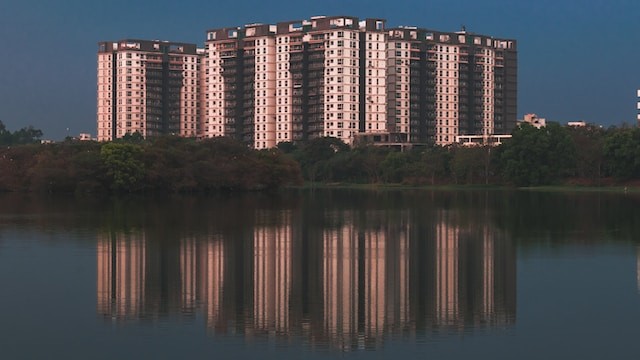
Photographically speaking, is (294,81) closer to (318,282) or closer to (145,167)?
(145,167)

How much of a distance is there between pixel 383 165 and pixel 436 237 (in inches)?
1968

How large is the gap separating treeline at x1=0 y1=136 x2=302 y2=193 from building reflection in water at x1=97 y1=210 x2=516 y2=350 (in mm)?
27559

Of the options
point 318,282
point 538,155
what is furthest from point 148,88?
point 318,282

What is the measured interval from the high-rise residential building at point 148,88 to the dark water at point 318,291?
239 feet

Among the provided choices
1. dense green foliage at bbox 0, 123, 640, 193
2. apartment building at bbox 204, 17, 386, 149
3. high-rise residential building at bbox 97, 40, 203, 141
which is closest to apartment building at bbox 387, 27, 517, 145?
apartment building at bbox 204, 17, 386, 149

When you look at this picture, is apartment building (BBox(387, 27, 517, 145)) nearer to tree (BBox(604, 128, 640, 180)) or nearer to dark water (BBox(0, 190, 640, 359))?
tree (BBox(604, 128, 640, 180))

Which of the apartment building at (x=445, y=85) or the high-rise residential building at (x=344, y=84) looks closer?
the high-rise residential building at (x=344, y=84)

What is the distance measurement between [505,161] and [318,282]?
2052 inches

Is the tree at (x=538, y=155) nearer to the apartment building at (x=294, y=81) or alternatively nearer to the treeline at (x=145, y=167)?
the treeline at (x=145, y=167)

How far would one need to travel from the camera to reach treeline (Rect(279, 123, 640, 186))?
63.0 meters

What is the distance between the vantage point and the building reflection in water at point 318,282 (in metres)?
12.8

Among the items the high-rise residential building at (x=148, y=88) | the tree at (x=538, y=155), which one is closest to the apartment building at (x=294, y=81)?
the high-rise residential building at (x=148, y=88)

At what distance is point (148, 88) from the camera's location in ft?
329

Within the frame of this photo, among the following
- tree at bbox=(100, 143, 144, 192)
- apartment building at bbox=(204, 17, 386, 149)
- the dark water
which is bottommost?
the dark water
